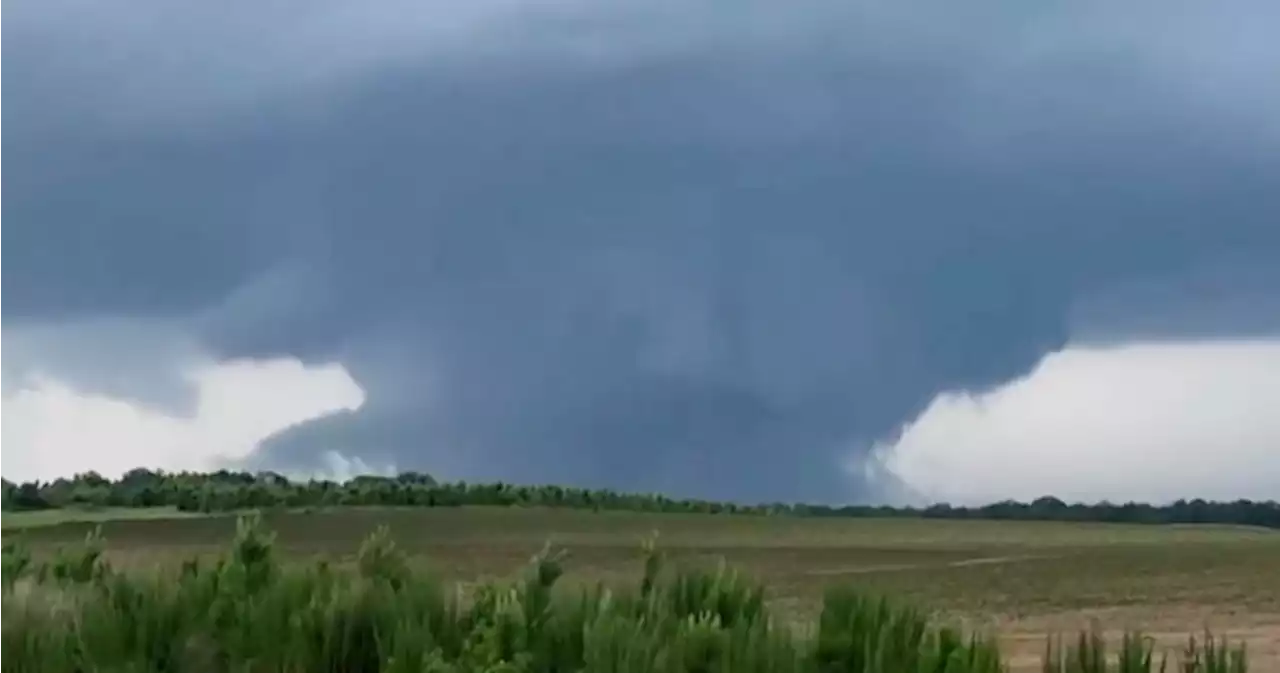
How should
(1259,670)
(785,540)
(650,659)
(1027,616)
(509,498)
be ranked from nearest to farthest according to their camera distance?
(650,659), (1259,670), (1027,616), (785,540), (509,498)

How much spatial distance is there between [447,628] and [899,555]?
3932 centimetres

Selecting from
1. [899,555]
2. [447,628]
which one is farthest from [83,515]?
[447,628]

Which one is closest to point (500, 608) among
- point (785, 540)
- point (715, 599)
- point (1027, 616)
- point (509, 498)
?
point (715, 599)

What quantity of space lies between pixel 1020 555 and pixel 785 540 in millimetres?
17540

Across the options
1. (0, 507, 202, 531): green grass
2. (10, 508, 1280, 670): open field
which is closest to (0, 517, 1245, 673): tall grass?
(10, 508, 1280, 670): open field

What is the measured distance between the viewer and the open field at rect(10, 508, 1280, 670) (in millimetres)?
26438

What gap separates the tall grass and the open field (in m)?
1.15

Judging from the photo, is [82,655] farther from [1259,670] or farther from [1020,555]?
[1020,555]

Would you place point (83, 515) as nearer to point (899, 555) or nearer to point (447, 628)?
point (899, 555)

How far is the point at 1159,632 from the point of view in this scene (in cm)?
2525

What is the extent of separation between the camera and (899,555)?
182 feet

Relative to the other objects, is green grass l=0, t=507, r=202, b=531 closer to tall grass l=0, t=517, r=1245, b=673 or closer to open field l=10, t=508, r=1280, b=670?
open field l=10, t=508, r=1280, b=670

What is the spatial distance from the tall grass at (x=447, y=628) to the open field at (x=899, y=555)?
45.2 inches

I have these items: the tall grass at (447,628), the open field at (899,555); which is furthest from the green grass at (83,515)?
the tall grass at (447,628)
